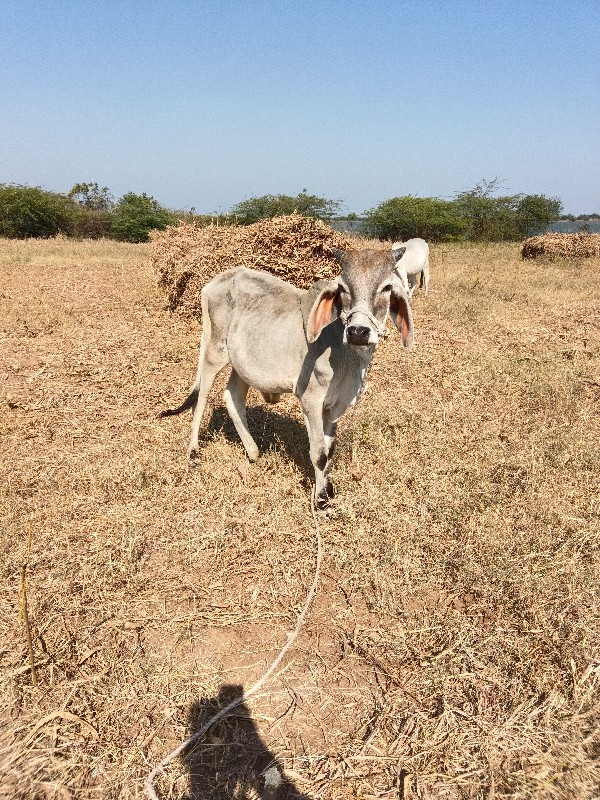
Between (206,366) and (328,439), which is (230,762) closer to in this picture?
(328,439)

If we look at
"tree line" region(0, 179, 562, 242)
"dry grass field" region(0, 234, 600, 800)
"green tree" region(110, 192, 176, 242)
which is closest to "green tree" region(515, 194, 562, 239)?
"tree line" region(0, 179, 562, 242)

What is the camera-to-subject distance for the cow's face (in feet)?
10.2

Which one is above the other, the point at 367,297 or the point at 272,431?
the point at 367,297

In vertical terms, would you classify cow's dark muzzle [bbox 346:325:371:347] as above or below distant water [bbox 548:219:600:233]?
below

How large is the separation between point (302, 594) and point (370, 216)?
2885cm

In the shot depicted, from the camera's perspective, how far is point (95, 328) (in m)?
8.69

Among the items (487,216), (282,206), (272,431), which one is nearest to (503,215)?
(487,216)

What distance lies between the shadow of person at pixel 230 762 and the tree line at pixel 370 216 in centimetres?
2417

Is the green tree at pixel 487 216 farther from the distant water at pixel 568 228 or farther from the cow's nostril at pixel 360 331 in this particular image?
the cow's nostril at pixel 360 331

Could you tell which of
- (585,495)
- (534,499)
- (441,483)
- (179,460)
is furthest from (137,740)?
(585,495)

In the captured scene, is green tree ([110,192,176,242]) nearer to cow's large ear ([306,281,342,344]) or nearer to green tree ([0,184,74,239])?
green tree ([0,184,74,239])

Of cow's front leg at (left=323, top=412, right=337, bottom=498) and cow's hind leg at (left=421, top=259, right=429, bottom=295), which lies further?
cow's hind leg at (left=421, top=259, right=429, bottom=295)

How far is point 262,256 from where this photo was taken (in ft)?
30.6

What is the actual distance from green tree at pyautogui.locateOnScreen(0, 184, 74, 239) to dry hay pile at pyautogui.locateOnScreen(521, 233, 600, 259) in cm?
2118
